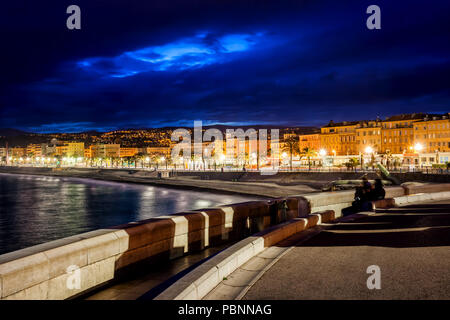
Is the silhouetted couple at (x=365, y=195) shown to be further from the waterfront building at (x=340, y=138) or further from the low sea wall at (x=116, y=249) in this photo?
the waterfront building at (x=340, y=138)

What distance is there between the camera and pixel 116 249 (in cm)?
873

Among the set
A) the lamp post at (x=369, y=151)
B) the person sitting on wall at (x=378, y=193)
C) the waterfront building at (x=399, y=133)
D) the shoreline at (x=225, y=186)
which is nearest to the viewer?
the person sitting on wall at (x=378, y=193)

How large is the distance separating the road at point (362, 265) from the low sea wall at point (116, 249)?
124 inches

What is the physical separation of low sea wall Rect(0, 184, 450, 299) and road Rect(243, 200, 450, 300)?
3.15 meters

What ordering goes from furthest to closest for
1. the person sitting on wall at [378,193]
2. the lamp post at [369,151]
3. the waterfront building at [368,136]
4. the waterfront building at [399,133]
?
the waterfront building at [368,136] → the waterfront building at [399,133] → the lamp post at [369,151] → the person sitting on wall at [378,193]

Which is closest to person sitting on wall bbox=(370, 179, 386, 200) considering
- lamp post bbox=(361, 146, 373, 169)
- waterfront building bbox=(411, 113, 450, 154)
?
lamp post bbox=(361, 146, 373, 169)

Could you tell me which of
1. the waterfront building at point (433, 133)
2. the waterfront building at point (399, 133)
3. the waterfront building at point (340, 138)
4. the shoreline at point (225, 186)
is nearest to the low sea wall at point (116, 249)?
the shoreline at point (225, 186)

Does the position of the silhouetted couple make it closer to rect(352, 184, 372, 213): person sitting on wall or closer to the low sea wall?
rect(352, 184, 372, 213): person sitting on wall

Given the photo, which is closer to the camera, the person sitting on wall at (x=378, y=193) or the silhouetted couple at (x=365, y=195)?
the silhouetted couple at (x=365, y=195)

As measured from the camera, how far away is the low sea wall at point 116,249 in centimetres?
662

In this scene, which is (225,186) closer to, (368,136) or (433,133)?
(433,133)
